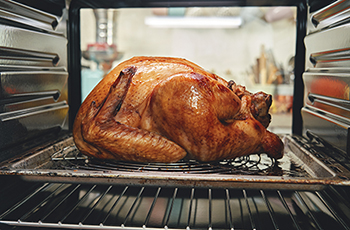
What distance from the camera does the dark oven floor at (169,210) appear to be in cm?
131

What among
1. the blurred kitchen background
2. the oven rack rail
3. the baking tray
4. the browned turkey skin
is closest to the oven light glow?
the blurred kitchen background

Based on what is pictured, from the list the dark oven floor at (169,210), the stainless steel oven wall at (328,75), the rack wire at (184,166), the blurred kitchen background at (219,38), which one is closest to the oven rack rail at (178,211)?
the dark oven floor at (169,210)

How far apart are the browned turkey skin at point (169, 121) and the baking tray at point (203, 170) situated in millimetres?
73

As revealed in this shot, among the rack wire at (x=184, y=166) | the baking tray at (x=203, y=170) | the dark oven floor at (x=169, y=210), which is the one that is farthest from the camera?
the rack wire at (x=184, y=166)

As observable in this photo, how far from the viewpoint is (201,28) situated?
4078mm

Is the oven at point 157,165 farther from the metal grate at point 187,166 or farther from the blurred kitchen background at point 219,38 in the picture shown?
the blurred kitchen background at point 219,38

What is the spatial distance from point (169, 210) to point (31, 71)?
1.02 m

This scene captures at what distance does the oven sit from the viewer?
1222 millimetres

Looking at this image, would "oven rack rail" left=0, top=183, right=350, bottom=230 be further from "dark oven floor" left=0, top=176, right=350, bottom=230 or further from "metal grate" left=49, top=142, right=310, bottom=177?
"metal grate" left=49, top=142, right=310, bottom=177

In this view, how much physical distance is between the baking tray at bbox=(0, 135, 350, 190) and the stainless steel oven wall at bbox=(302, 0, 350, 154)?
4.5 inches

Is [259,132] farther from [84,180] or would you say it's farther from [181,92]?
[84,180]

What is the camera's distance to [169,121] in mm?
1519

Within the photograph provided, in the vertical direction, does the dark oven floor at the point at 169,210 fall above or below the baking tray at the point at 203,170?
below

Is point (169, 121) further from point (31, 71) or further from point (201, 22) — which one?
point (201, 22)
